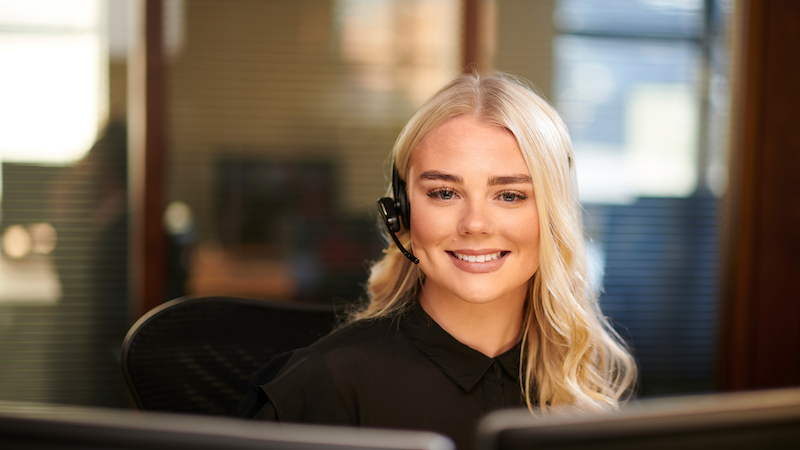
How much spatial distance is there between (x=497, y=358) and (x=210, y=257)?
1.70 meters

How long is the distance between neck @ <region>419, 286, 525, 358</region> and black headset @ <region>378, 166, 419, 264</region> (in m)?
0.11

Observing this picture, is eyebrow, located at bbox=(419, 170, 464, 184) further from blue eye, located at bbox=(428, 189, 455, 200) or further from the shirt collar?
the shirt collar

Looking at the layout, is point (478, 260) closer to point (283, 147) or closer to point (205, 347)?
point (205, 347)

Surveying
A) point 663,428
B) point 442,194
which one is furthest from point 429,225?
point 663,428

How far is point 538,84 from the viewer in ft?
8.30

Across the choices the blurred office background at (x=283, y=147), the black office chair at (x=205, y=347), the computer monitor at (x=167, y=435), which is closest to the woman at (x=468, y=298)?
the black office chair at (x=205, y=347)

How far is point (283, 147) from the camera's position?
247cm

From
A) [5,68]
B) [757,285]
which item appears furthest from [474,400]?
[5,68]

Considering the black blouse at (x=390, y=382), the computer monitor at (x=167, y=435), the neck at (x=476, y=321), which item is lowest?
the black blouse at (x=390, y=382)

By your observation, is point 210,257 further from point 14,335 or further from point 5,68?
point 5,68

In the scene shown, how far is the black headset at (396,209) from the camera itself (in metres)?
1.11

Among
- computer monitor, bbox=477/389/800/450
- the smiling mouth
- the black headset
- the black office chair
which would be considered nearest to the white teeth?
the smiling mouth

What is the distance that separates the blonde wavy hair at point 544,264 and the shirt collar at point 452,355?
0.04 metres

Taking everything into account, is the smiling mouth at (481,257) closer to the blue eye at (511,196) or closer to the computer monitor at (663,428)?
the blue eye at (511,196)
